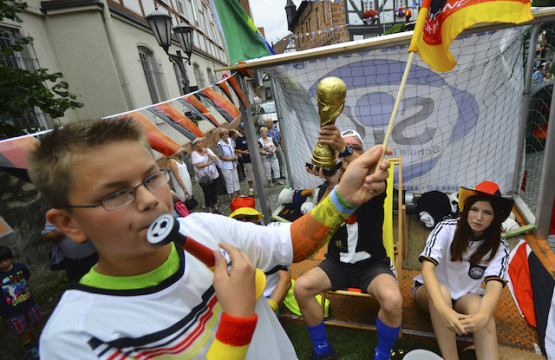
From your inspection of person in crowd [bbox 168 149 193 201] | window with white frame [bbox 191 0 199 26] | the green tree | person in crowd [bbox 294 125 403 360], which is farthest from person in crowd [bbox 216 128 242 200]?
window with white frame [bbox 191 0 199 26]

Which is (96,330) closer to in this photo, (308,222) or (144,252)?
(144,252)

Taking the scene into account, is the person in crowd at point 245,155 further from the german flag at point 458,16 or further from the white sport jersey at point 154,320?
the white sport jersey at point 154,320

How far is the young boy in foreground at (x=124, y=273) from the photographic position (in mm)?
838

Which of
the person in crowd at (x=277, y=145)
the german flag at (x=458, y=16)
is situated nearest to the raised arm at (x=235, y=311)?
the german flag at (x=458, y=16)

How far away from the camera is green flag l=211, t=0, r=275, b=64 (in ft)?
10.2

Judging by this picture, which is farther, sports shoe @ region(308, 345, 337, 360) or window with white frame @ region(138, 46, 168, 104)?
window with white frame @ region(138, 46, 168, 104)

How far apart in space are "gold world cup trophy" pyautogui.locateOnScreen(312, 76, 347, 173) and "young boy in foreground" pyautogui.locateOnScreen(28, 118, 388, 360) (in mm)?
947

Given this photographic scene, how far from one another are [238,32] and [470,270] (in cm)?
331

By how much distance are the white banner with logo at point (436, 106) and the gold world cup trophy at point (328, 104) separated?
2884 mm

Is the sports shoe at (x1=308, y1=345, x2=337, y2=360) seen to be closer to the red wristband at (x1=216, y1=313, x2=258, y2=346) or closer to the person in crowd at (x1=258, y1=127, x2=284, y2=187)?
the red wristband at (x1=216, y1=313, x2=258, y2=346)

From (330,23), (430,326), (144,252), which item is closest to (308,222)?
(144,252)

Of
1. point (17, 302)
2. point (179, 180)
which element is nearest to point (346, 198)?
point (17, 302)

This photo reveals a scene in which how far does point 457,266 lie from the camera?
226 cm

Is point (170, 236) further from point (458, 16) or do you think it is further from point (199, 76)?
point (199, 76)
